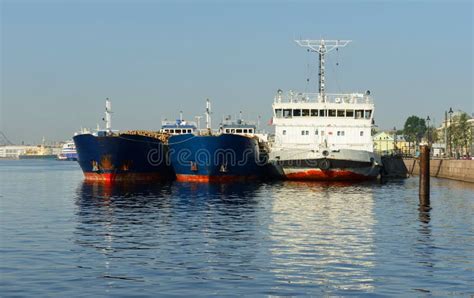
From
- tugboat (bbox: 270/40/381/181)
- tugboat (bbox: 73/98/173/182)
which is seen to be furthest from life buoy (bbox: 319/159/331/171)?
tugboat (bbox: 73/98/173/182)

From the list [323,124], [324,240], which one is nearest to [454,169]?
[323,124]

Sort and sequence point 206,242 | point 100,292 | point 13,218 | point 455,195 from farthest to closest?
point 455,195 → point 13,218 → point 206,242 → point 100,292

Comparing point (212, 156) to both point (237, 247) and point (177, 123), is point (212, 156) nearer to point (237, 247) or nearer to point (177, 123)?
point (177, 123)

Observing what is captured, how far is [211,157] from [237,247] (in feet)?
125

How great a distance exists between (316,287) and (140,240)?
1053 cm

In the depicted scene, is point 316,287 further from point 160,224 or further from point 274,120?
point 274,120

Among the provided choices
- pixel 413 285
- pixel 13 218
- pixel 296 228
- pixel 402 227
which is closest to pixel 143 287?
pixel 413 285

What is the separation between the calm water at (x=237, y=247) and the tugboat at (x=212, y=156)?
16.7m

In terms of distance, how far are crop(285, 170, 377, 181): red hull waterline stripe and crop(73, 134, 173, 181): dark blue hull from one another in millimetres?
14717

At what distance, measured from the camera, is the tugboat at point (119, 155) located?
6806cm

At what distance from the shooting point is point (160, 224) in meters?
33.6

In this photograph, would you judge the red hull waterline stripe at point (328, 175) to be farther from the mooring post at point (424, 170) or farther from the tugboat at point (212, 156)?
the mooring post at point (424, 170)

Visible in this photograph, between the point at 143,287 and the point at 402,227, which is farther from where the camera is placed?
the point at 402,227

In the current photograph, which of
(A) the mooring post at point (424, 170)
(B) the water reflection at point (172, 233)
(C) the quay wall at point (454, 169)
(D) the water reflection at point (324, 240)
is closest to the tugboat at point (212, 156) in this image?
(B) the water reflection at point (172, 233)
